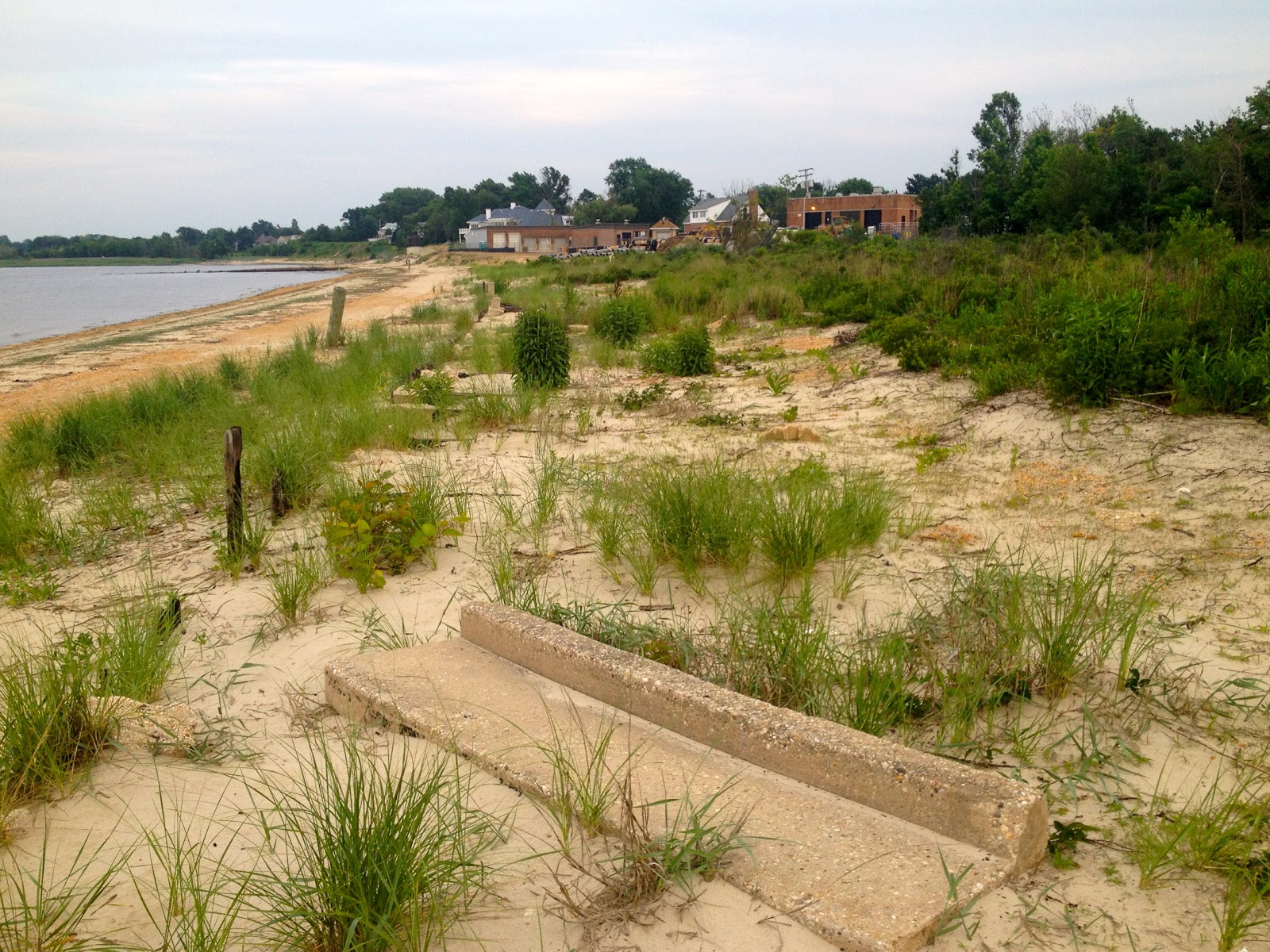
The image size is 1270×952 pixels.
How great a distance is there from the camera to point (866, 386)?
915 cm

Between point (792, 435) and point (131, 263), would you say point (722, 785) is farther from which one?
point (131, 263)

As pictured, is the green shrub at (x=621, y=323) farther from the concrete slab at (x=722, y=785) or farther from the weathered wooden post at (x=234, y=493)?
the concrete slab at (x=722, y=785)

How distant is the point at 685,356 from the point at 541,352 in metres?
1.70

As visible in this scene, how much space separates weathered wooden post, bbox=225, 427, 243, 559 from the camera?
523 cm

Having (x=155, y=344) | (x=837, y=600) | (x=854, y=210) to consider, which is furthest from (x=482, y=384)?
(x=854, y=210)

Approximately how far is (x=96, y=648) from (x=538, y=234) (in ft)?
298

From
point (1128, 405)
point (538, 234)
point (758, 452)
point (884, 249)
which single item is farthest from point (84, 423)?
point (538, 234)

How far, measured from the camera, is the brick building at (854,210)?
2729 inches

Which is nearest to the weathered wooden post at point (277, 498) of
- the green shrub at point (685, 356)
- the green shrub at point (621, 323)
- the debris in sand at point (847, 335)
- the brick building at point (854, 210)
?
the green shrub at point (685, 356)

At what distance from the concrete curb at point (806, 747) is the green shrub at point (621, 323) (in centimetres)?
1004

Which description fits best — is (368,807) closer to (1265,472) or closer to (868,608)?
(868,608)

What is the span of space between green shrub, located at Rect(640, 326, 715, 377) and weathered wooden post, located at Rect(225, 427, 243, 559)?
624 centimetres

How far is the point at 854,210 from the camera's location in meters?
72.1

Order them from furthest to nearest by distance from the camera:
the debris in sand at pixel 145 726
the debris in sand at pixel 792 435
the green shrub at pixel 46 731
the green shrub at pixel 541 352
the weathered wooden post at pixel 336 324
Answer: the weathered wooden post at pixel 336 324, the green shrub at pixel 541 352, the debris in sand at pixel 792 435, the debris in sand at pixel 145 726, the green shrub at pixel 46 731
